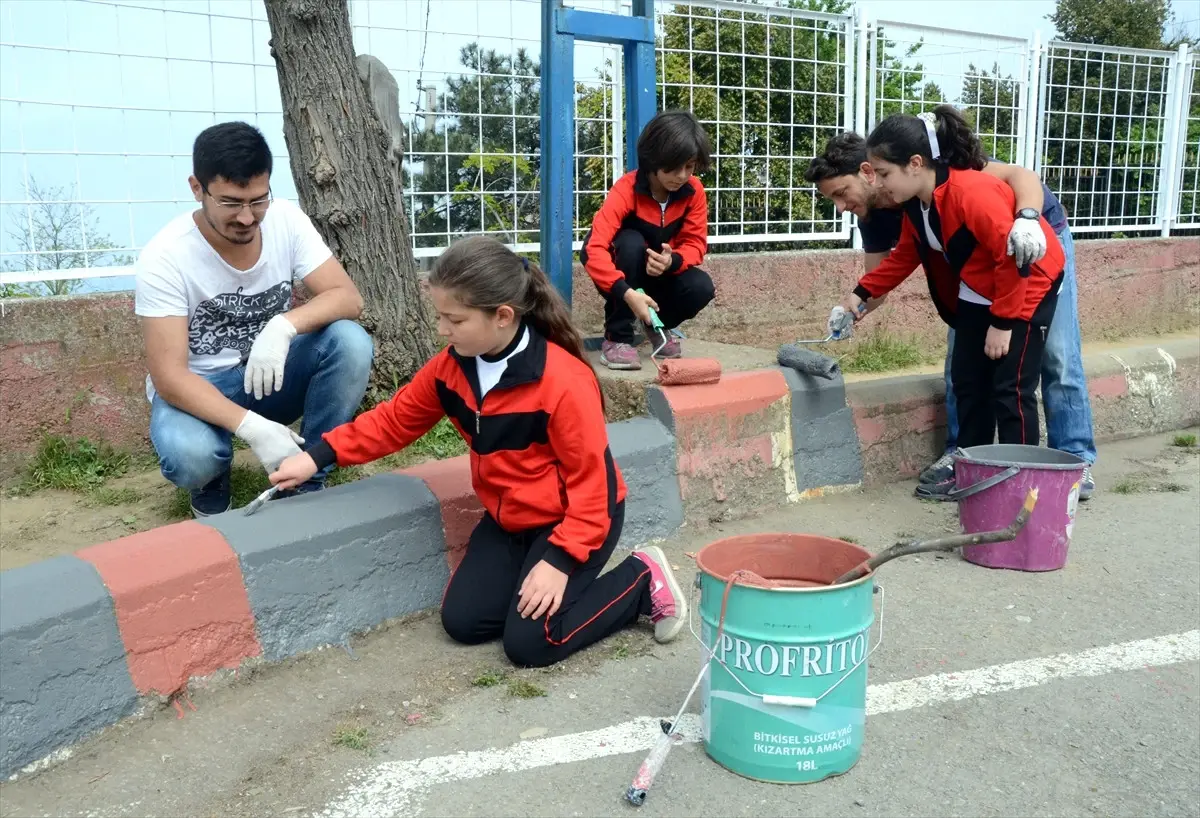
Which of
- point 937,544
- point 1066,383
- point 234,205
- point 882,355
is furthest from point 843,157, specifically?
point 882,355

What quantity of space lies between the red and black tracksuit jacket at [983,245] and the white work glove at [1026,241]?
0.05m

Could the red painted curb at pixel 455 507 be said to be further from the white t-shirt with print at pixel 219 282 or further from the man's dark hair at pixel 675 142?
the man's dark hair at pixel 675 142

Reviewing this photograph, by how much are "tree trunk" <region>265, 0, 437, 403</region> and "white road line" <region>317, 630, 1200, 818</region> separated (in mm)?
2269

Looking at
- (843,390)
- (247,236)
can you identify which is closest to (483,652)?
(247,236)

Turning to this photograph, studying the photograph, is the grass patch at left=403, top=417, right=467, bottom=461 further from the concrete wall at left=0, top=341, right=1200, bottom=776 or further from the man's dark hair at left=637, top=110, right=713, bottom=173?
the man's dark hair at left=637, top=110, right=713, bottom=173

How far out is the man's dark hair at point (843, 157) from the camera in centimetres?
432

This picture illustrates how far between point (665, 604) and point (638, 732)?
0.59 meters

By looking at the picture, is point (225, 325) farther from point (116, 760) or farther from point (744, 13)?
point (744, 13)

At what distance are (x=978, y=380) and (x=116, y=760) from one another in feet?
11.0

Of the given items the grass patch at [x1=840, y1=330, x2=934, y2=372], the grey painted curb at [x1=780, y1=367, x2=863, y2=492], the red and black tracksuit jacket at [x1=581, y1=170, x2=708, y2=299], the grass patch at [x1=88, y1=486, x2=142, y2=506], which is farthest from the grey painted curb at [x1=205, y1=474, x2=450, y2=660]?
the grass patch at [x1=840, y1=330, x2=934, y2=372]

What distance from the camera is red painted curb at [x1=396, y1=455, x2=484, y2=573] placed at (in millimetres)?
3316

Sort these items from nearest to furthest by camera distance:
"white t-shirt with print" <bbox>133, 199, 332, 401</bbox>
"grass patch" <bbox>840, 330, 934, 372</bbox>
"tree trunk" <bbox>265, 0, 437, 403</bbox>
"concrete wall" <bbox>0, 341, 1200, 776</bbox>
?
"concrete wall" <bbox>0, 341, 1200, 776</bbox>, "white t-shirt with print" <bbox>133, 199, 332, 401</bbox>, "tree trunk" <bbox>265, 0, 437, 403</bbox>, "grass patch" <bbox>840, 330, 934, 372</bbox>

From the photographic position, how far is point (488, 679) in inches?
113

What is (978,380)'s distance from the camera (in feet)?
14.1
